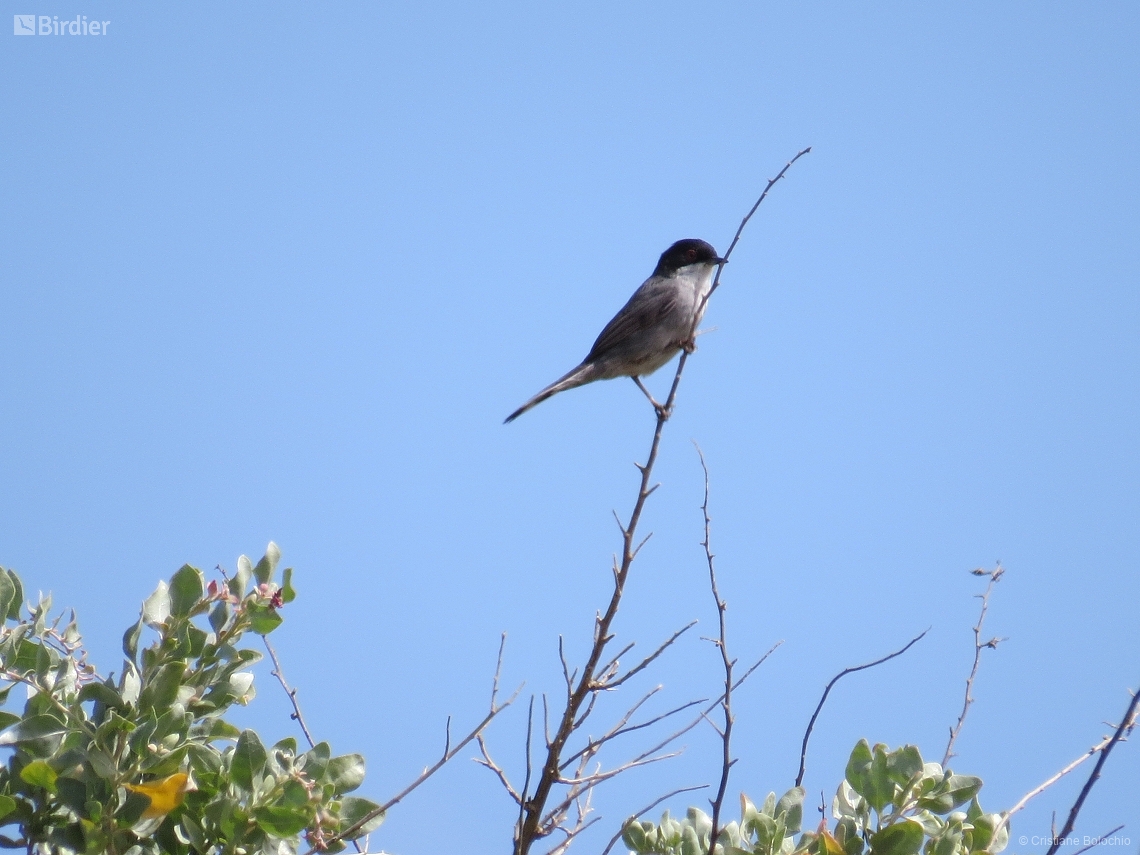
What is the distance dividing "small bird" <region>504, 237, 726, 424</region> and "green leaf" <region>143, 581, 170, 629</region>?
213 inches

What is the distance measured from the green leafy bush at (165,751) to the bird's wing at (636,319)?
19.3ft

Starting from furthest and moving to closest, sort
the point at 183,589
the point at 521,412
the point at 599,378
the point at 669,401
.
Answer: the point at 599,378 → the point at 521,412 → the point at 669,401 → the point at 183,589

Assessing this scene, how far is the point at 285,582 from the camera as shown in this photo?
2830 millimetres

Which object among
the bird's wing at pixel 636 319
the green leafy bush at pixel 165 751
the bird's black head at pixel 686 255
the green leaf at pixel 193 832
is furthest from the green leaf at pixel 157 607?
the bird's black head at pixel 686 255

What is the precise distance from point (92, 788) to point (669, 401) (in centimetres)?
269

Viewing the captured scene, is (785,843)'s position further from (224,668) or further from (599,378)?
(599,378)

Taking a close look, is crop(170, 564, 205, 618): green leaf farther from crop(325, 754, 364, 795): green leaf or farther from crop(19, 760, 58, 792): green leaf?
crop(325, 754, 364, 795): green leaf

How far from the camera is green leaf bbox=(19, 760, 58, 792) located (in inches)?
93.8

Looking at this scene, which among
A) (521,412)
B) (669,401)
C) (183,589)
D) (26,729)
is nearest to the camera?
(26,729)

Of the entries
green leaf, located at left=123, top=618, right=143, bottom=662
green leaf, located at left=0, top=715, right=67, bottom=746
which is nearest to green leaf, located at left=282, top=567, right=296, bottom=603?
green leaf, located at left=123, top=618, right=143, bottom=662

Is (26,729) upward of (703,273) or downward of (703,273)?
downward

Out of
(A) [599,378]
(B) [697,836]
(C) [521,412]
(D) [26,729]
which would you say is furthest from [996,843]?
(A) [599,378]

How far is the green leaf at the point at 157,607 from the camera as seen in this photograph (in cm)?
265

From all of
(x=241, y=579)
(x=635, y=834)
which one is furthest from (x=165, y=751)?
(x=635, y=834)
